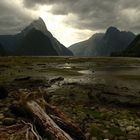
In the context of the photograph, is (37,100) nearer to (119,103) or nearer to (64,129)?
Result: (64,129)

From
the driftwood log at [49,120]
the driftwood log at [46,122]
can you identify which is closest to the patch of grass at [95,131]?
the driftwood log at [49,120]

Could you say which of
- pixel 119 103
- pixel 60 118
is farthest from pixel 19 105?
pixel 119 103

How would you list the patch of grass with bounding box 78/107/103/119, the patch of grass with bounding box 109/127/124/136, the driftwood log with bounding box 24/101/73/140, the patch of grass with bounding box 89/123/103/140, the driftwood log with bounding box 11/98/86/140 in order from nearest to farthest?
the driftwood log with bounding box 24/101/73/140
the driftwood log with bounding box 11/98/86/140
the patch of grass with bounding box 89/123/103/140
the patch of grass with bounding box 109/127/124/136
the patch of grass with bounding box 78/107/103/119

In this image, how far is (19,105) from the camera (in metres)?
14.1

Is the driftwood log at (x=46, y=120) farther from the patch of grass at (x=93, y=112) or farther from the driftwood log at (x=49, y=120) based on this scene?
the patch of grass at (x=93, y=112)

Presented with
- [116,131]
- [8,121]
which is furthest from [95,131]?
[8,121]

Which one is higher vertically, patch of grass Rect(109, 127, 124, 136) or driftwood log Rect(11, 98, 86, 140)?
driftwood log Rect(11, 98, 86, 140)

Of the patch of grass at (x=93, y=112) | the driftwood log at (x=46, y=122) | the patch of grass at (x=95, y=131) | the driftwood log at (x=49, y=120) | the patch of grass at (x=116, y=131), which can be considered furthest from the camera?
the patch of grass at (x=93, y=112)

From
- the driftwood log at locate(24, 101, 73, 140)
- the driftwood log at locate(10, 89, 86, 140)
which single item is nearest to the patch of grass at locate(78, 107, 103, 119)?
the driftwood log at locate(10, 89, 86, 140)

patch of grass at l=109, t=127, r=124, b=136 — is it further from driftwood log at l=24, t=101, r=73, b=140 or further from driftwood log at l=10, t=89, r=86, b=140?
driftwood log at l=24, t=101, r=73, b=140

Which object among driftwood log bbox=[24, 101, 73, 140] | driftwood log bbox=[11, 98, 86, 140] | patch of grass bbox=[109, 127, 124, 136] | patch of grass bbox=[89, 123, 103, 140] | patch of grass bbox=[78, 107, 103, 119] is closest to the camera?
driftwood log bbox=[24, 101, 73, 140]

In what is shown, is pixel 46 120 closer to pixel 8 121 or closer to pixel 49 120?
pixel 49 120

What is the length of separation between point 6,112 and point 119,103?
10.6 m

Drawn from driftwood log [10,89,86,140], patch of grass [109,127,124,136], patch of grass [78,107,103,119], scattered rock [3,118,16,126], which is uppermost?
driftwood log [10,89,86,140]
